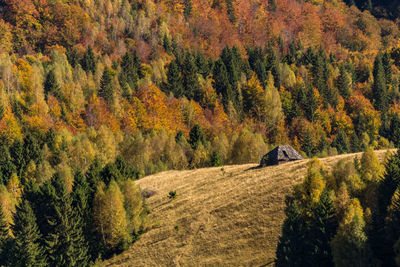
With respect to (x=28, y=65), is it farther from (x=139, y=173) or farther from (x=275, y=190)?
(x=275, y=190)

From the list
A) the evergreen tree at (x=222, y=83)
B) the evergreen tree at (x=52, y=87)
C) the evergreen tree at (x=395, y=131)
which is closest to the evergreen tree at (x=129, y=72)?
the evergreen tree at (x=52, y=87)

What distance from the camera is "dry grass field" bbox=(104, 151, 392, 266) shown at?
2682 inches

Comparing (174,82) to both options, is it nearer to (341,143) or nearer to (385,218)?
(341,143)

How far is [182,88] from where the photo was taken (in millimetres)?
186625

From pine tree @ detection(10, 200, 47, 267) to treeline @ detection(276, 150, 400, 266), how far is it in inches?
1397

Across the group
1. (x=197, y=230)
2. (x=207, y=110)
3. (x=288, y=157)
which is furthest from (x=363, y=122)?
(x=197, y=230)

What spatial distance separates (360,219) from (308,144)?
10451 centimetres

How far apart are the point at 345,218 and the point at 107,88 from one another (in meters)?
128

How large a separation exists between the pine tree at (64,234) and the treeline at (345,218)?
104ft

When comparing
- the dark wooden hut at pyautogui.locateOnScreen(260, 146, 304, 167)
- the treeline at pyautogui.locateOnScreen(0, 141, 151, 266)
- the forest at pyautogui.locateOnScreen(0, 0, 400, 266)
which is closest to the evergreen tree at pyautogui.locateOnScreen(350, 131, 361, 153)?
the forest at pyautogui.locateOnScreen(0, 0, 400, 266)

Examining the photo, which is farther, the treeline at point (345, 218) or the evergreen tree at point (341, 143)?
the evergreen tree at point (341, 143)

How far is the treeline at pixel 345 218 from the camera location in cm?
5112

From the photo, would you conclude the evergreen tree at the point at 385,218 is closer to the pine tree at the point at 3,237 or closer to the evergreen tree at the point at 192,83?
the pine tree at the point at 3,237

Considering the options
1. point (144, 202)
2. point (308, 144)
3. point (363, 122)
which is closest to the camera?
point (144, 202)
